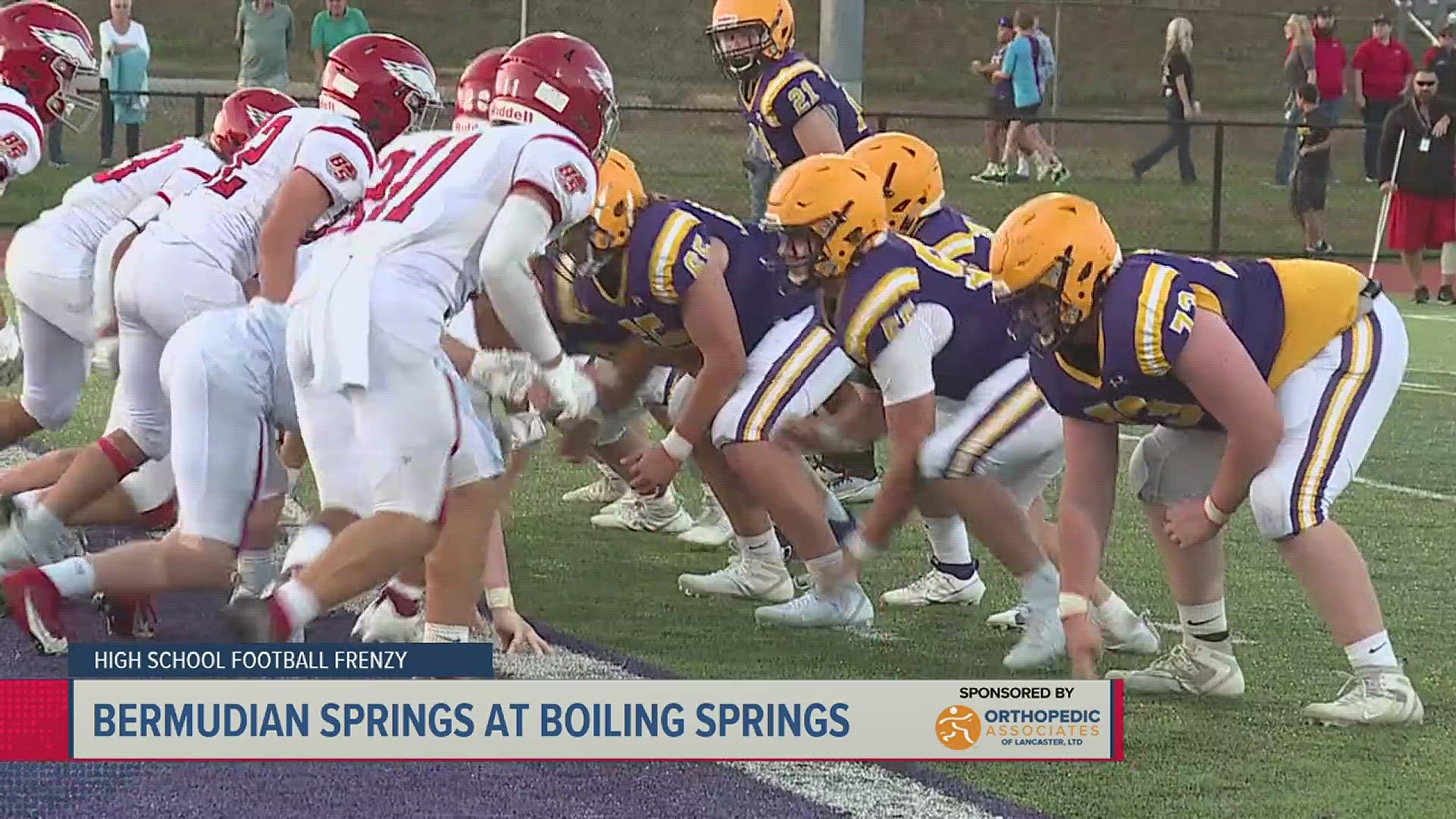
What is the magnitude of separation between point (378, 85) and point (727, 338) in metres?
1.06


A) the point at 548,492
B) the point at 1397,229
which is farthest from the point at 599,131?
the point at 1397,229

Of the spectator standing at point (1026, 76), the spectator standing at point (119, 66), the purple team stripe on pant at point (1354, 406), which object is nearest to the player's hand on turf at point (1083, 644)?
the purple team stripe on pant at point (1354, 406)

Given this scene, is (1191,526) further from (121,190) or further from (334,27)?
(334,27)

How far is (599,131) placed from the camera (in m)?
4.69

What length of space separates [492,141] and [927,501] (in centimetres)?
173

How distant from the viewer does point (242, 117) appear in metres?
5.85

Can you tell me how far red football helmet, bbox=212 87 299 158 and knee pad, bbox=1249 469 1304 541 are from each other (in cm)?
286

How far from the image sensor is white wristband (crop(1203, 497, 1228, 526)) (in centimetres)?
432

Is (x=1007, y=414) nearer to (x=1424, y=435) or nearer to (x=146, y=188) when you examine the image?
(x=146, y=188)

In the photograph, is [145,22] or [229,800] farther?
[145,22]

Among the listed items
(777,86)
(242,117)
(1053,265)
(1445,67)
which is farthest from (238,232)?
(1445,67)

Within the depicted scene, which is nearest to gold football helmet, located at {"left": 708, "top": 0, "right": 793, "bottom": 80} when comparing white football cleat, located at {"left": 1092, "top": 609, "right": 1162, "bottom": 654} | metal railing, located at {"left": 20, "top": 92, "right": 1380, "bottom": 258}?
white football cleat, located at {"left": 1092, "top": 609, "right": 1162, "bottom": 654}

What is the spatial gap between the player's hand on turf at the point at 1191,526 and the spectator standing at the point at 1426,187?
10.6m

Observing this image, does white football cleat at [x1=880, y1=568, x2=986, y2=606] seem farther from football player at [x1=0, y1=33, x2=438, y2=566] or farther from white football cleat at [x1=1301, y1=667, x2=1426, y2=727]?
football player at [x1=0, y1=33, x2=438, y2=566]
